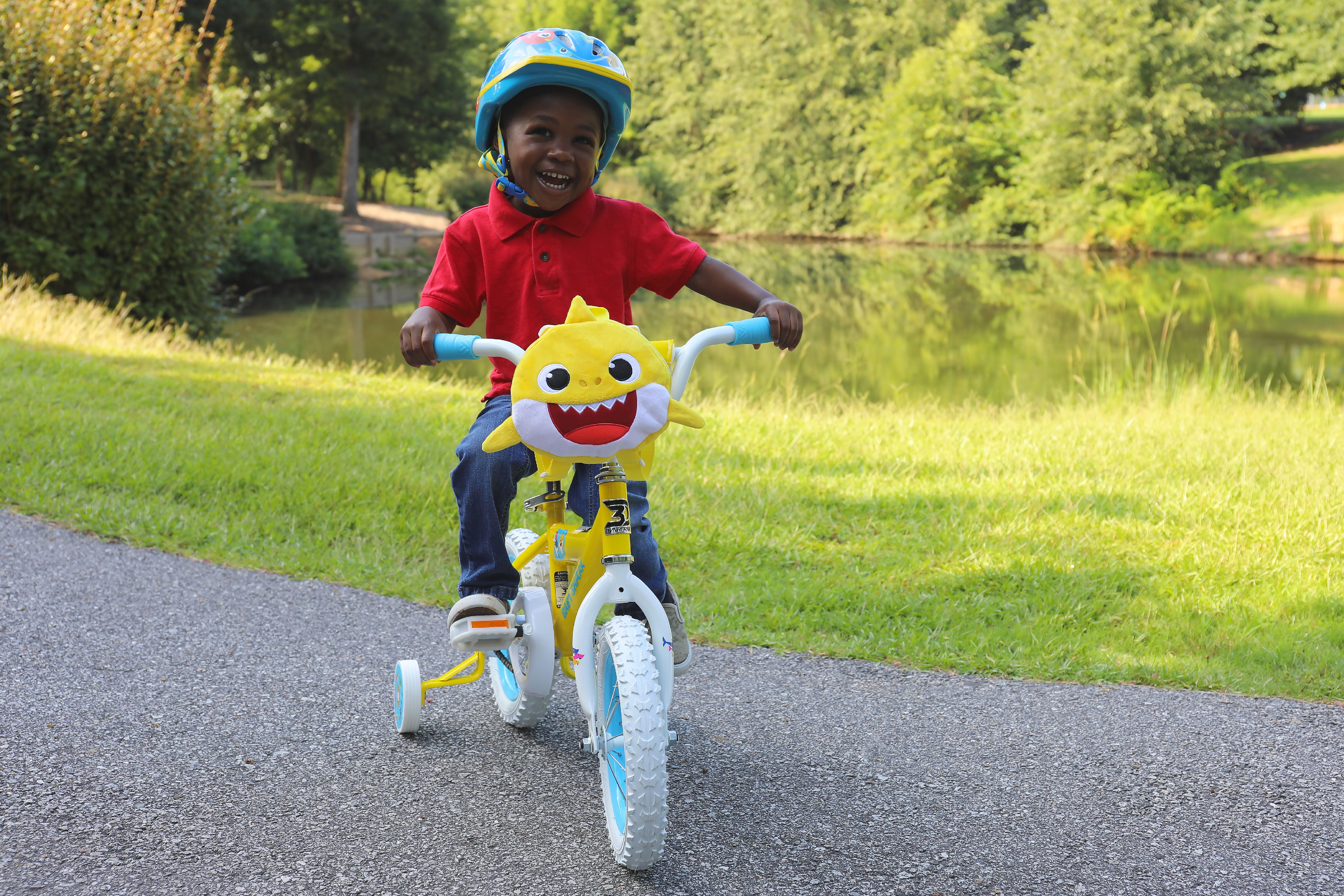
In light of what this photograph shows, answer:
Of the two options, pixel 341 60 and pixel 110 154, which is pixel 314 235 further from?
pixel 110 154

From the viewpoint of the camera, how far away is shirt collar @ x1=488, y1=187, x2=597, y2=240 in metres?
2.82

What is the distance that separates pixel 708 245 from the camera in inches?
1657

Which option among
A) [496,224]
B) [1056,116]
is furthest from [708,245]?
[496,224]

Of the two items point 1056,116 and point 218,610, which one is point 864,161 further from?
point 218,610

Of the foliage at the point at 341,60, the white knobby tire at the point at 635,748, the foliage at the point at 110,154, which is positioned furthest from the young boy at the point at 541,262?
the foliage at the point at 341,60

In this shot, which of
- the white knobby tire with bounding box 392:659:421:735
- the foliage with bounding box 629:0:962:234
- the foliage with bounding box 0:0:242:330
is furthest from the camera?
the foliage with bounding box 629:0:962:234

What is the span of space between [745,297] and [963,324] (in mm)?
17648

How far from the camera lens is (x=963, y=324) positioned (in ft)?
64.5

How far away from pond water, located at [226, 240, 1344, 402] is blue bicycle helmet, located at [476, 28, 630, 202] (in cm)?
754

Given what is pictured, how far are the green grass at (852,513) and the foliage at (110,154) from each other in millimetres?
3735

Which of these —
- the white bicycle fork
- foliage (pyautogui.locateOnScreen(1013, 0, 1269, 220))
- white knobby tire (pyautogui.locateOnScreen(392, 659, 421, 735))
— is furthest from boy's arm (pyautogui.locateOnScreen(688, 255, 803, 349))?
foliage (pyautogui.locateOnScreen(1013, 0, 1269, 220))

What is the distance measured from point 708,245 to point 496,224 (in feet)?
131

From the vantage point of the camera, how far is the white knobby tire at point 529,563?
288 centimetres

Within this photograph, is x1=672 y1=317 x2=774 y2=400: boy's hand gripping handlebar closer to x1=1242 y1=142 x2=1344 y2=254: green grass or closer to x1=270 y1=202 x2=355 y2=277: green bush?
x1=270 y1=202 x2=355 y2=277: green bush
